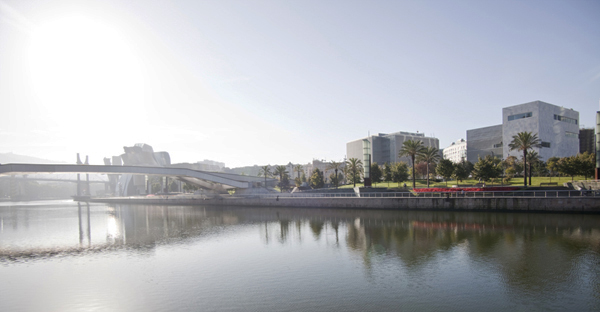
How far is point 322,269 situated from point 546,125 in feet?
279

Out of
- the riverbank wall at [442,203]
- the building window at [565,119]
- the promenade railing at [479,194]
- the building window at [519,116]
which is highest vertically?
the building window at [519,116]

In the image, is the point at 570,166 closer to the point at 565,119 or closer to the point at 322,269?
the point at 565,119

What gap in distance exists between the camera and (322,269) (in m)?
A: 17.8

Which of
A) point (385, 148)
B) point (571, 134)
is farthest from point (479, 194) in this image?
point (385, 148)

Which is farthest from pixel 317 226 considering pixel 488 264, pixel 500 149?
pixel 500 149

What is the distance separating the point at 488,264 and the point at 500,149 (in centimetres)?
8798

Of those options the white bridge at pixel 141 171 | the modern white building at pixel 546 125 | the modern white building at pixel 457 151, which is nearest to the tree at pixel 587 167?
the modern white building at pixel 546 125

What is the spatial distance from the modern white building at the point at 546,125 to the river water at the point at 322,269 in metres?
55.7

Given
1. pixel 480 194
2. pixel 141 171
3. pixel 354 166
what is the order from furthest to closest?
pixel 354 166
pixel 141 171
pixel 480 194

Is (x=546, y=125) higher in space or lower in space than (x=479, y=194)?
higher

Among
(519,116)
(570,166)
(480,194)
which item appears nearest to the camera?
(480,194)

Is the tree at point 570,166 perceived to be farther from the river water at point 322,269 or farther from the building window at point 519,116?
the building window at point 519,116

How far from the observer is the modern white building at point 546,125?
78438 millimetres

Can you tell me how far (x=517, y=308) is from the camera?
12.1 meters
